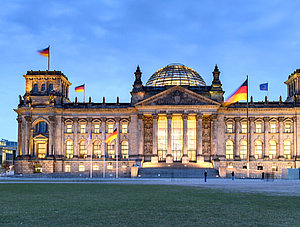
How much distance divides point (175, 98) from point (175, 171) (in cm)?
1819

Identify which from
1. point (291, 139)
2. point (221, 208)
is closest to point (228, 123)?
point (291, 139)

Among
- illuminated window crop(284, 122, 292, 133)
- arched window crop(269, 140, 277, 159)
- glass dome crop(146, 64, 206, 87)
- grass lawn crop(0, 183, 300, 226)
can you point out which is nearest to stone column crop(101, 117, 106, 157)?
glass dome crop(146, 64, 206, 87)

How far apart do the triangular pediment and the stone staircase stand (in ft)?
43.6

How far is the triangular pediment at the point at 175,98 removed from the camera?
8694 cm

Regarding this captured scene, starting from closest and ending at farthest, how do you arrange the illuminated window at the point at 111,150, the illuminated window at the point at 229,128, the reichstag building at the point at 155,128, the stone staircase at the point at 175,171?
the stone staircase at the point at 175,171
the reichstag building at the point at 155,128
the illuminated window at the point at 229,128
the illuminated window at the point at 111,150

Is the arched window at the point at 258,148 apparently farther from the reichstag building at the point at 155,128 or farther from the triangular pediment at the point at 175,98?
the triangular pediment at the point at 175,98

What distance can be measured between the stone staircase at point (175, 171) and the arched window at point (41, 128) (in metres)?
26.1

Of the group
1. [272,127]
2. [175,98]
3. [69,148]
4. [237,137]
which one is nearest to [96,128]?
[69,148]

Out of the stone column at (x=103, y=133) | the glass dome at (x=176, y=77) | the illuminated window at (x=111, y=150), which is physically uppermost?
the glass dome at (x=176, y=77)

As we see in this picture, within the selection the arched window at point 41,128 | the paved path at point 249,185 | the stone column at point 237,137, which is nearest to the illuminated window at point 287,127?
the stone column at point 237,137

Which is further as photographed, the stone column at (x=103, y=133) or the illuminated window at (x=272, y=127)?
Result: the stone column at (x=103, y=133)

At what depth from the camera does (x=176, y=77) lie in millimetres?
101938

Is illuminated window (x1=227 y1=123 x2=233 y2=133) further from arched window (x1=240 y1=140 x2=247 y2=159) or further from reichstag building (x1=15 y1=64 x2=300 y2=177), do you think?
arched window (x1=240 y1=140 x2=247 y2=159)

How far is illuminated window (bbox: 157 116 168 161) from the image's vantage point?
91562 millimetres
